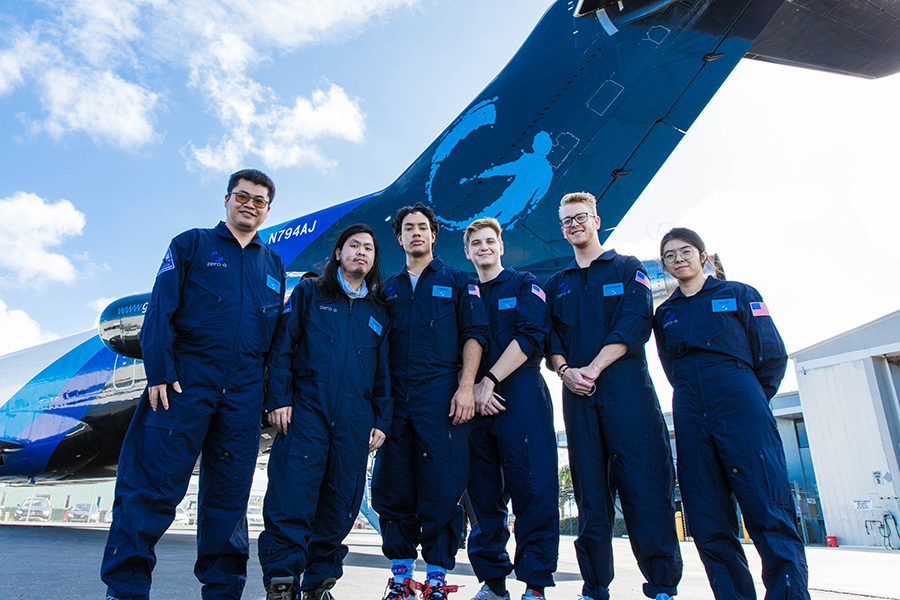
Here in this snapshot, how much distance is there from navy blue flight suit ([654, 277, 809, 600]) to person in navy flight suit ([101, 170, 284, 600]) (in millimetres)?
2212

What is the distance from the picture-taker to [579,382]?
109 inches

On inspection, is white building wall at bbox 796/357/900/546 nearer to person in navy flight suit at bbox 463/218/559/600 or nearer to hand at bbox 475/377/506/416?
person in navy flight suit at bbox 463/218/559/600

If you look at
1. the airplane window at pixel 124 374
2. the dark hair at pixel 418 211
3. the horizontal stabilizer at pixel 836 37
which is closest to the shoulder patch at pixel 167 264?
the dark hair at pixel 418 211

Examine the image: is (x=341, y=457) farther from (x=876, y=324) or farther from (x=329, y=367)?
(x=876, y=324)

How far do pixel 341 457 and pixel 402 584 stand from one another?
69cm

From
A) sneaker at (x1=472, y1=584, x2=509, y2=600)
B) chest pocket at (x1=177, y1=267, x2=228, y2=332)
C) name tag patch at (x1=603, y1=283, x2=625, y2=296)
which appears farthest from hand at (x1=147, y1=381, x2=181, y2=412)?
name tag patch at (x1=603, y1=283, x2=625, y2=296)

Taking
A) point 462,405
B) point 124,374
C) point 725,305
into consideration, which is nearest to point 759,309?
point 725,305

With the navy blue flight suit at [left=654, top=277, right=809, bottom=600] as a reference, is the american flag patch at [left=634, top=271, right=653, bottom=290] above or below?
above

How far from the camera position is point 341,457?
2.65 metres

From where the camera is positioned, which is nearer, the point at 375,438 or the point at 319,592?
the point at 319,592

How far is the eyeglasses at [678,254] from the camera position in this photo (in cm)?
311

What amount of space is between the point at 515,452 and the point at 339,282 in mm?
1343

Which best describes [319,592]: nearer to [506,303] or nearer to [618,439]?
[618,439]

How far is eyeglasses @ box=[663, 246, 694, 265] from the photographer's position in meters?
3.11
